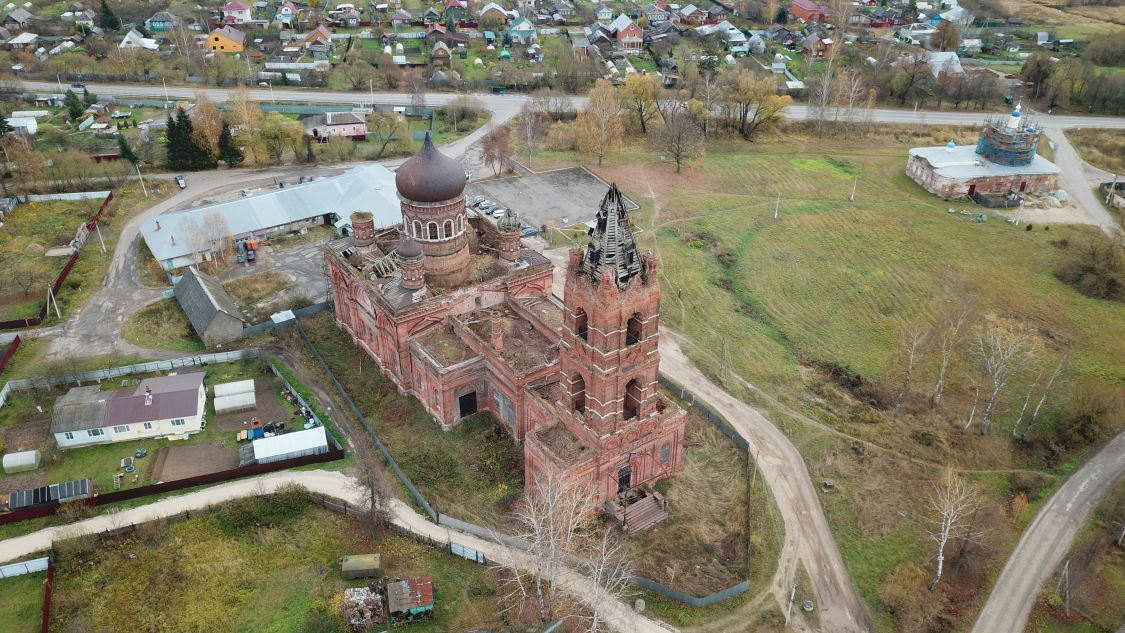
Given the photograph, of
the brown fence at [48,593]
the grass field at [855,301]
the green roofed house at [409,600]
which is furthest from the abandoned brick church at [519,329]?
the brown fence at [48,593]

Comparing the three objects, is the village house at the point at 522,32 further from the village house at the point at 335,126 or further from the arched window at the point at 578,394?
the arched window at the point at 578,394

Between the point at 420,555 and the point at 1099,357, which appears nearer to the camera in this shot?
the point at 420,555

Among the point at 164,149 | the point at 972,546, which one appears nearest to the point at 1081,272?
the point at 972,546

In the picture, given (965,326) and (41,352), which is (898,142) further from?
(41,352)

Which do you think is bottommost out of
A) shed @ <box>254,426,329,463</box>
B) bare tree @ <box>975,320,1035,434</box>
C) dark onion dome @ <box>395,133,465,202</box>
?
shed @ <box>254,426,329,463</box>

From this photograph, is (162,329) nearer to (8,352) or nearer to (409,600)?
(8,352)

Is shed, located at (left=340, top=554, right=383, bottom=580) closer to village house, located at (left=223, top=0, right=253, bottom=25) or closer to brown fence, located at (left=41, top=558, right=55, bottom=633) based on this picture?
brown fence, located at (left=41, top=558, right=55, bottom=633)

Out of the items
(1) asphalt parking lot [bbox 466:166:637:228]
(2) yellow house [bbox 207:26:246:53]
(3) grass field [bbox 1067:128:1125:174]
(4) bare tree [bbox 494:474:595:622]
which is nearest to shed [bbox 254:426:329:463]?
(4) bare tree [bbox 494:474:595:622]
